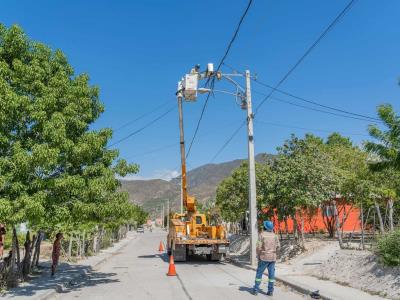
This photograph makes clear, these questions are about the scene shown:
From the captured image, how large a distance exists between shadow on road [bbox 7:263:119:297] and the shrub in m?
8.35

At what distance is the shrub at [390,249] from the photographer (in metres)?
11.5

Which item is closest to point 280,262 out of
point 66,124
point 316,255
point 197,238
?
point 316,255

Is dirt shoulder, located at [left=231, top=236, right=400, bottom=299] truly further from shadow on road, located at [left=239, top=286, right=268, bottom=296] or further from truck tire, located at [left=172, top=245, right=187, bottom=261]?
truck tire, located at [left=172, top=245, right=187, bottom=261]

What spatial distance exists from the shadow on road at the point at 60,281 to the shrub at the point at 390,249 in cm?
835

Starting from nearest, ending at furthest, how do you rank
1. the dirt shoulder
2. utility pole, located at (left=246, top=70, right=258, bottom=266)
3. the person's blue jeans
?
the dirt shoulder, the person's blue jeans, utility pole, located at (left=246, top=70, right=258, bottom=266)

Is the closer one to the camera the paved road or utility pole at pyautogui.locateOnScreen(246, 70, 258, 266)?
the paved road

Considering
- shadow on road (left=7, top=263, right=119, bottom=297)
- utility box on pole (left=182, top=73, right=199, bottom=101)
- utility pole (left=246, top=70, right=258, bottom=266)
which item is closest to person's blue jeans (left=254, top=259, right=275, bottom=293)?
shadow on road (left=7, top=263, right=119, bottom=297)

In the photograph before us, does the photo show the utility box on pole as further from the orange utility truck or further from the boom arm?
the boom arm

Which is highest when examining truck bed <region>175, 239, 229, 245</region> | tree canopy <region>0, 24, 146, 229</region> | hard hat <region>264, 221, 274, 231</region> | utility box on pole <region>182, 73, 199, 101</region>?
utility box on pole <region>182, 73, 199, 101</region>

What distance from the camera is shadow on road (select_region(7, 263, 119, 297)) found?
12.9 meters

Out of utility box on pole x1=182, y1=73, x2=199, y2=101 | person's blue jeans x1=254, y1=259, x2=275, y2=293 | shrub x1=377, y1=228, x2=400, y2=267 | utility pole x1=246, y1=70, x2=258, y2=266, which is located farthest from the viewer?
utility pole x1=246, y1=70, x2=258, y2=266

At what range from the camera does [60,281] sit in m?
15.0

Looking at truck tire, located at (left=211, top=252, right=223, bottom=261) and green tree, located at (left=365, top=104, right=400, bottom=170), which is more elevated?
green tree, located at (left=365, top=104, right=400, bottom=170)

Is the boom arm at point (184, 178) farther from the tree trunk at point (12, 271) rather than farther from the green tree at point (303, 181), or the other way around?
the tree trunk at point (12, 271)
